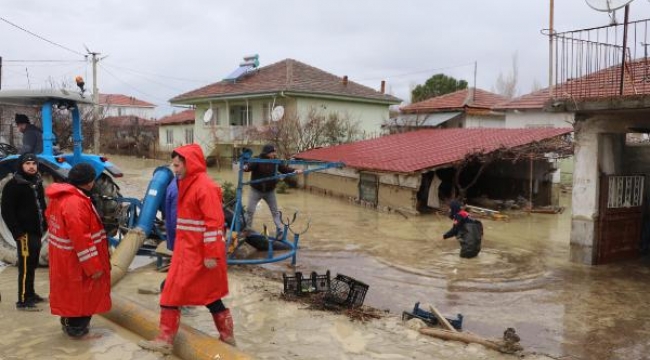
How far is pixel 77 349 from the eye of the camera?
14.0ft

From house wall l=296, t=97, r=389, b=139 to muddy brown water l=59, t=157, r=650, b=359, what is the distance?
14.4m

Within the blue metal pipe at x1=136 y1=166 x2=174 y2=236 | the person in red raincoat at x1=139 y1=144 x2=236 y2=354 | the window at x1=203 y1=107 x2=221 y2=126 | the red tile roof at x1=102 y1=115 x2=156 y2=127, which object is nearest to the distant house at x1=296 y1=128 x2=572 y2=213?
the blue metal pipe at x1=136 y1=166 x2=174 y2=236

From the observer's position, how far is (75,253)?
421 cm

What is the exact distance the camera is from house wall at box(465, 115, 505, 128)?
27312 mm

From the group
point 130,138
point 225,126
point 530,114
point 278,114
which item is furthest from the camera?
point 130,138

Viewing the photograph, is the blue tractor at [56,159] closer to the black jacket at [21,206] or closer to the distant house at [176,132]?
the black jacket at [21,206]

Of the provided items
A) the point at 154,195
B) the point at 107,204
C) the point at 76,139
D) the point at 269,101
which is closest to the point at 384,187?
the point at 107,204

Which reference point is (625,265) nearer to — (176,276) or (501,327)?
(501,327)

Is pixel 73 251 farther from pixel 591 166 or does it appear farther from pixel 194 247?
pixel 591 166

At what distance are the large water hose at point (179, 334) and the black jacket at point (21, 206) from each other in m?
1.09

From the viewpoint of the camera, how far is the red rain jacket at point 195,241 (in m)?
3.87

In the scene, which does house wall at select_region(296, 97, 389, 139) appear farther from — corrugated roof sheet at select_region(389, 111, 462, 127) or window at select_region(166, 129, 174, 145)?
window at select_region(166, 129, 174, 145)

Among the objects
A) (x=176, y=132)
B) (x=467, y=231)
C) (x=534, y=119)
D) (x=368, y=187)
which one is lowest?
(x=467, y=231)

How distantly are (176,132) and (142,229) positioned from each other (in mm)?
33659
